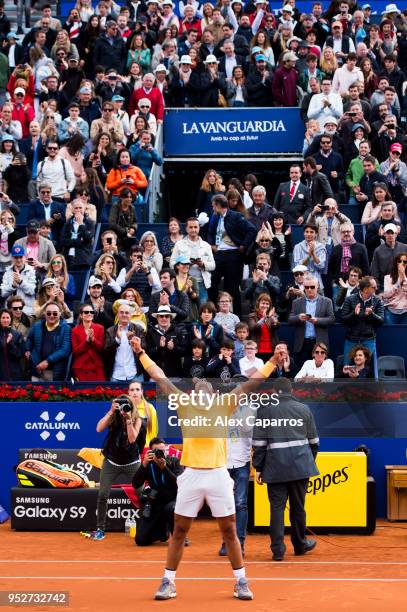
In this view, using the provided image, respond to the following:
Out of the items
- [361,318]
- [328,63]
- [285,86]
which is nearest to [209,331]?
[361,318]

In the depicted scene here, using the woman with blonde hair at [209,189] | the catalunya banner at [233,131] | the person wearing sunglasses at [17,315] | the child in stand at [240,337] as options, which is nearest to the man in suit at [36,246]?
the person wearing sunglasses at [17,315]

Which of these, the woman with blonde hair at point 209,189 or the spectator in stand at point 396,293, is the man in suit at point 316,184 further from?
the spectator in stand at point 396,293

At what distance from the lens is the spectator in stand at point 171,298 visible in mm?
19141

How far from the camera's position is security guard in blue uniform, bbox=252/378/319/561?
14.1 m

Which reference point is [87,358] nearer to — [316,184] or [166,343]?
[166,343]

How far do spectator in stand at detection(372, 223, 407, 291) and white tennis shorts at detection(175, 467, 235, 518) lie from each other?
851 centimetres

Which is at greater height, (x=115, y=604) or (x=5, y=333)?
(x=5, y=333)

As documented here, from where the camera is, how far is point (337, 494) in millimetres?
16406

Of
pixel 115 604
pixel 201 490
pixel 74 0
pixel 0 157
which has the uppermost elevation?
pixel 74 0

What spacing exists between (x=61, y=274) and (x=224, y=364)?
3.33 m

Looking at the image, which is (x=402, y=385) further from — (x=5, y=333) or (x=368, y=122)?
(x=368, y=122)

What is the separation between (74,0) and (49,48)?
4991 millimetres

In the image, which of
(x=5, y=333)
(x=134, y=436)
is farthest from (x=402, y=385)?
(x=5, y=333)

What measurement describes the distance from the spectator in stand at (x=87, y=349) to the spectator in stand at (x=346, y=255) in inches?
150
